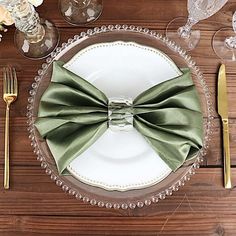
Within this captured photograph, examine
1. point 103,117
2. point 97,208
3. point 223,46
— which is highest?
point 223,46

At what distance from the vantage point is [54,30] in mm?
862

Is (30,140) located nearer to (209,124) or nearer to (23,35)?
(23,35)

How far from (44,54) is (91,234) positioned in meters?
0.31

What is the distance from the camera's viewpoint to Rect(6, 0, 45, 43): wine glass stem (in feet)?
2.46

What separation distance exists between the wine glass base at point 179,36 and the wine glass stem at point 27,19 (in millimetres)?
219

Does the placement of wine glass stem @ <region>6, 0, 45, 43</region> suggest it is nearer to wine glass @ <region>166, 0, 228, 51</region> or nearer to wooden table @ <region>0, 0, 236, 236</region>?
wooden table @ <region>0, 0, 236, 236</region>

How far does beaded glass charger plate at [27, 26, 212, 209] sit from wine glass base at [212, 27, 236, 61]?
63 mm

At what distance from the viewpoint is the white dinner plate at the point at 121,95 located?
763 millimetres

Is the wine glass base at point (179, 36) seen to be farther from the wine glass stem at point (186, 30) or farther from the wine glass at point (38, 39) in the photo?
the wine glass at point (38, 39)

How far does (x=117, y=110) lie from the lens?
73 cm

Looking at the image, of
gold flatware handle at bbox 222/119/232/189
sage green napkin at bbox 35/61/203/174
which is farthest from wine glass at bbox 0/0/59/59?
gold flatware handle at bbox 222/119/232/189

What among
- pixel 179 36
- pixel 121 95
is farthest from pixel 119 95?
pixel 179 36

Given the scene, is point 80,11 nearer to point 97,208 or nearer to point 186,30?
point 186,30

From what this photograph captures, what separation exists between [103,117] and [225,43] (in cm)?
28
